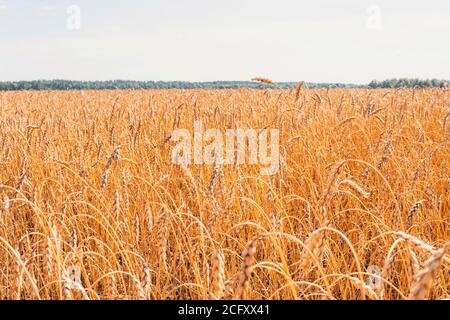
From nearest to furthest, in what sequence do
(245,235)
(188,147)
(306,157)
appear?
(245,235), (306,157), (188,147)

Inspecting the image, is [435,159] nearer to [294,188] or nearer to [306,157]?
[306,157]

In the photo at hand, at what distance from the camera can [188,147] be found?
2.88m

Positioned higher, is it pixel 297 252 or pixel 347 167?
pixel 347 167

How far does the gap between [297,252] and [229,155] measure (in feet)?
3.40

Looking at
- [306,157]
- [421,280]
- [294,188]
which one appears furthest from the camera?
[306,157]

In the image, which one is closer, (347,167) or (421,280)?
(421,280)

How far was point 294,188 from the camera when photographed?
8.02ft
